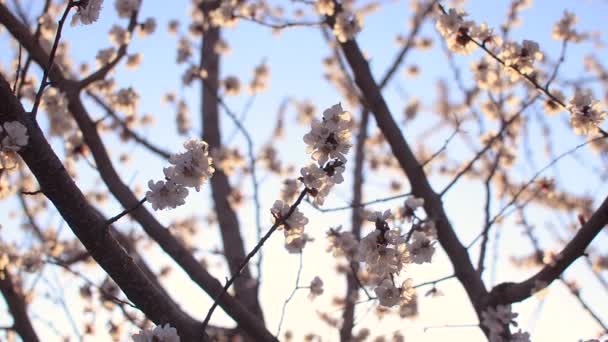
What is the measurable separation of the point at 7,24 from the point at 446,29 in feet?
8.44

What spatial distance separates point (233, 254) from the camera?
5.02m

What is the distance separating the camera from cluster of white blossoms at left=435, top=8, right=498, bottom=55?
3.34 m

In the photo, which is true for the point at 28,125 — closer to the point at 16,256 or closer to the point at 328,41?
the point at 16,256

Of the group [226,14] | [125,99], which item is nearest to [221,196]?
[125,99]

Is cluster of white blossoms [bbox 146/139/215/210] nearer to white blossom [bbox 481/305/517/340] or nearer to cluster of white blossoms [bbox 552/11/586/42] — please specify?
white blossom [bbox 481/305/517/340]

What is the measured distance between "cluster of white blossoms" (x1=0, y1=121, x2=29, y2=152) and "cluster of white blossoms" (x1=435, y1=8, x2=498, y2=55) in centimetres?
251

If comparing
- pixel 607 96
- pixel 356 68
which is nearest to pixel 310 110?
pixel 607 96

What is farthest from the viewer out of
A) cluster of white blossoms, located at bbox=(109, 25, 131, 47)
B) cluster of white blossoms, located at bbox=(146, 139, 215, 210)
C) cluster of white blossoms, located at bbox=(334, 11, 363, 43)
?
cluster of white blossoms, located at bbox=(109, 25, 131, 47)

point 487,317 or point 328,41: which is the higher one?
point 328,41

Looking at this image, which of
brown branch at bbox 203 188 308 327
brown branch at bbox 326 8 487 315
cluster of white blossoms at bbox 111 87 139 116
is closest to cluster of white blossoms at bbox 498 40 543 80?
brown branch at bbox 326 8 487 315

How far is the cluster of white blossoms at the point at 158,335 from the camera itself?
206 cm

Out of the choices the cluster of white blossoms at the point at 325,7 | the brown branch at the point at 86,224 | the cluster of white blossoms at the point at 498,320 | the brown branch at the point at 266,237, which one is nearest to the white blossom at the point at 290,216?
the brown branch at the point at 266,237

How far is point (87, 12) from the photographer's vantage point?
7.14 feet

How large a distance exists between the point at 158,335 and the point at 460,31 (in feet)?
7.94
